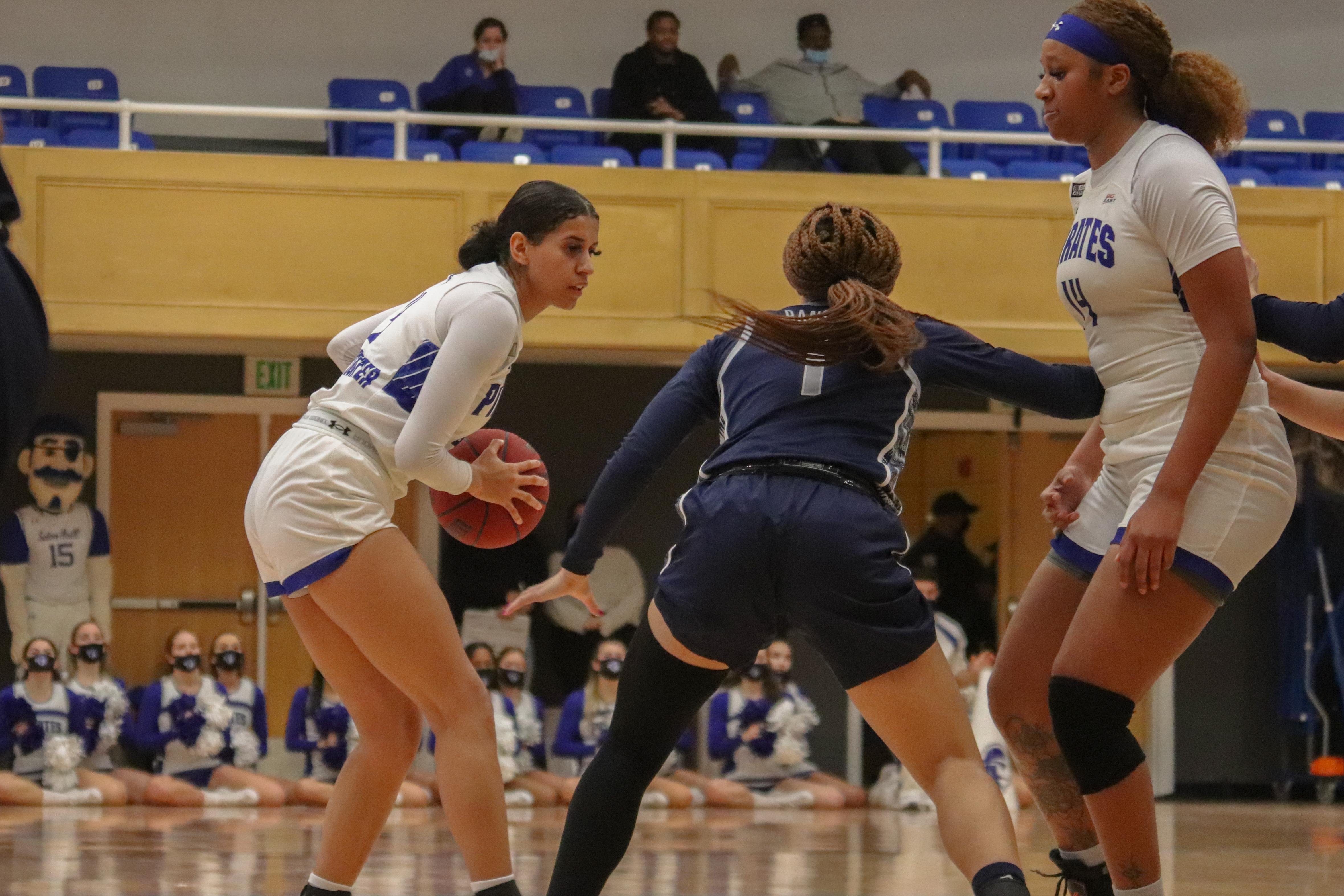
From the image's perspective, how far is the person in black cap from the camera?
37.8 ft

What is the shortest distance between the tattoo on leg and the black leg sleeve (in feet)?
2.37

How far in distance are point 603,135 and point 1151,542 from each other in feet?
27.6

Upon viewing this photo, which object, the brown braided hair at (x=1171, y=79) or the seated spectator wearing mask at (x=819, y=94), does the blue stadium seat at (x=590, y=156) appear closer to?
the seated spectator wearing mask at (x=819, y=94)

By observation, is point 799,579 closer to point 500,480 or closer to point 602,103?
point 500,480

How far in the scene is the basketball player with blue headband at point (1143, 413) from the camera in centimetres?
296

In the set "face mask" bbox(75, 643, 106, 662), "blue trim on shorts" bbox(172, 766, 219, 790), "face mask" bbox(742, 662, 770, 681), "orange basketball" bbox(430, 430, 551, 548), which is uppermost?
"orange basketball" bbox(430, 430, 551, 548)

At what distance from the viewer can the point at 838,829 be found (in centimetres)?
819

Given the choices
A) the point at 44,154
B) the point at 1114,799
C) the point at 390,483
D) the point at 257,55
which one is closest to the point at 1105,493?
the point at 1114,799

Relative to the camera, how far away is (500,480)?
11.5ft

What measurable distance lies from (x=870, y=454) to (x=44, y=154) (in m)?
7.54

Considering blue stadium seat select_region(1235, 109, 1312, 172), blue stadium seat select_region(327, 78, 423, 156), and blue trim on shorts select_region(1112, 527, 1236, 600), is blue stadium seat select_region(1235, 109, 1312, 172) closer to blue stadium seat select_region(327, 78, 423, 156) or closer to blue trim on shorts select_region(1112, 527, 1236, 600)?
blue stadium seat select_region(327, 78, 423, 156)

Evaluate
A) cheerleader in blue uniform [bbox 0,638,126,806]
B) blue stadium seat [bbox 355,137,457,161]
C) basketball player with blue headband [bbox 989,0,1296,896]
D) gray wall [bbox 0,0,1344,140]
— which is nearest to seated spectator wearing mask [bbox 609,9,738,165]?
blue stadium seat [bbox 355,137,457,161]

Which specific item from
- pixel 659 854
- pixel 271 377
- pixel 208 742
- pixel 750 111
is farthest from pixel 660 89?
pixel 659 854

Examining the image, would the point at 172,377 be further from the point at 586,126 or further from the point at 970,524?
the point at 970,524
